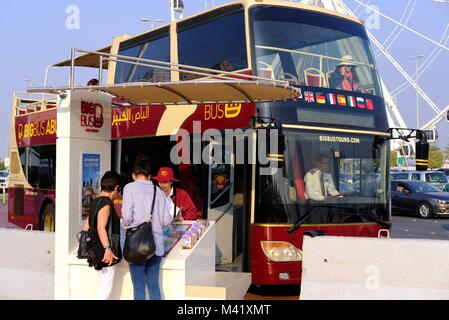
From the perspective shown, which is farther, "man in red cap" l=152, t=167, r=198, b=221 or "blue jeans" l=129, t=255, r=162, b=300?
"man in red cap" l=152, t=167, r=198, b=221

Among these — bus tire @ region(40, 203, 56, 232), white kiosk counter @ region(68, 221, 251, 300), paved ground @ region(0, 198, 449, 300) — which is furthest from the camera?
bus tire @ region(40, 203, 56, 232)

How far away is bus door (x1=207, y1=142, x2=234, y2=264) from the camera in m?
8.37

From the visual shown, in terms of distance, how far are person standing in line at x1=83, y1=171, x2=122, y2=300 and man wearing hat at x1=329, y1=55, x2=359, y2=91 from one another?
4.03m

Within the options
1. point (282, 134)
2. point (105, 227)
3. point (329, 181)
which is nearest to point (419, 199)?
point (329, 181)

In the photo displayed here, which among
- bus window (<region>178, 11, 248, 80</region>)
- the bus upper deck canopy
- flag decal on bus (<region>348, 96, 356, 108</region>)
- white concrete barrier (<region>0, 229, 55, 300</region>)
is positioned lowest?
white concrete barrier (<region>0, 229, 55, 300</region>)

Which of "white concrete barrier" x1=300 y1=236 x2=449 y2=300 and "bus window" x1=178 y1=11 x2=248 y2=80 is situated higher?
"bus window" x1=178 y1=11 x2=248 y2=80

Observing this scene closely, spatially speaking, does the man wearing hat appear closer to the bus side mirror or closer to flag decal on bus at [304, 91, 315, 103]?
flag decal on bus at [304, 91, 315, 103]

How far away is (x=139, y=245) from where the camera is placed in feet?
18.5

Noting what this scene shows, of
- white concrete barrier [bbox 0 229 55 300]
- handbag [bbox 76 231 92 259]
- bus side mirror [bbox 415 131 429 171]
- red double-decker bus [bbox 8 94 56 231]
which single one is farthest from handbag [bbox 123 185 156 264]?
red double-decker bus [bbox 8 94 56 231]

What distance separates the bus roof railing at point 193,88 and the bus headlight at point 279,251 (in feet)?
6.37

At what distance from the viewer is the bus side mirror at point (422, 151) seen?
28.3 ft

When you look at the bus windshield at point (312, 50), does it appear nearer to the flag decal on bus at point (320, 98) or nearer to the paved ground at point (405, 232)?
the flag decal on bus at point (320, 98)

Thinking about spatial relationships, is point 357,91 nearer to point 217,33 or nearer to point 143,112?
point 217,33

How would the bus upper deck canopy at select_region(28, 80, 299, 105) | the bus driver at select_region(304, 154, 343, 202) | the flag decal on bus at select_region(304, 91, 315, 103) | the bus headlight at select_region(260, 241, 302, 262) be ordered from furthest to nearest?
the flag decal on bus at select_region(304, 91, 315, 103)
the bus driver at select_region(304, 154, 343, 202)
the bus headlight at select_region(260, 241, 302, 262)
the bus upper deck canopy at select_region(28, 80, 299, 105)
